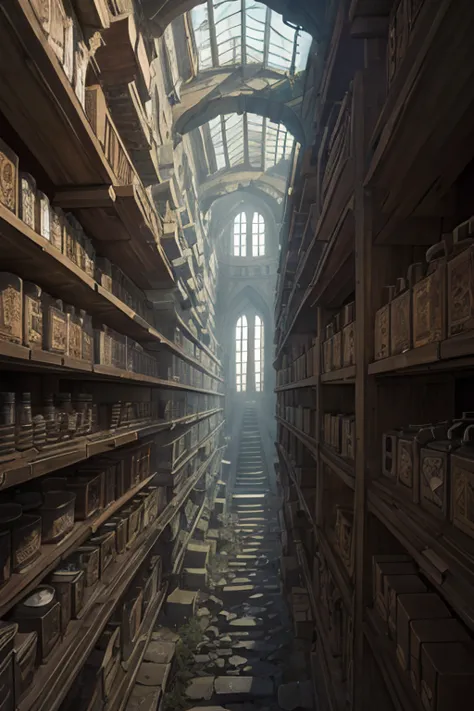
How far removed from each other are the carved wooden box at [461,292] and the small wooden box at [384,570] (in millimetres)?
1166


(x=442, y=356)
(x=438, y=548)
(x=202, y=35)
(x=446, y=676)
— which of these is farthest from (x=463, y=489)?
(x=202, y=35)

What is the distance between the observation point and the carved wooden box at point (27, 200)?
1834mm

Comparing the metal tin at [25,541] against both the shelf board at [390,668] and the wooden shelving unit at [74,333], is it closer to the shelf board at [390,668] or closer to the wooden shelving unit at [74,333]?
the wooden shelving unit at [74,333]

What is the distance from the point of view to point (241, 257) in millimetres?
21531

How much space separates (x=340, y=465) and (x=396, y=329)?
3.95ft

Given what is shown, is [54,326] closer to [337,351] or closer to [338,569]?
[337,351]

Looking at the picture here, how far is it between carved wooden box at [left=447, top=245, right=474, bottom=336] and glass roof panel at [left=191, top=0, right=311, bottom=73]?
783 centimetres

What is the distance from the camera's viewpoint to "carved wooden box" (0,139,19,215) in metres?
1.68

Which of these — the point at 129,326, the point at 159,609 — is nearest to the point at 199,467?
the point at 159,609


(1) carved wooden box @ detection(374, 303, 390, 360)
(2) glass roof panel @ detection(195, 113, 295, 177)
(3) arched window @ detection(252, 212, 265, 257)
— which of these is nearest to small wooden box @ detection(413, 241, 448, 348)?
(1) carved wooden box @ detection(374, 303, 390, 360)

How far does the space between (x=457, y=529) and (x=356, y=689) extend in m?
1.24

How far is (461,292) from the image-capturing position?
1.29m

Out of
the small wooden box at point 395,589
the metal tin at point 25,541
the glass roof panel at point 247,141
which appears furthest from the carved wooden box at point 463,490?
the glass roof panel at point 247,141

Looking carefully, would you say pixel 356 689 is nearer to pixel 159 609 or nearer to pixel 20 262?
pixel 20 262
